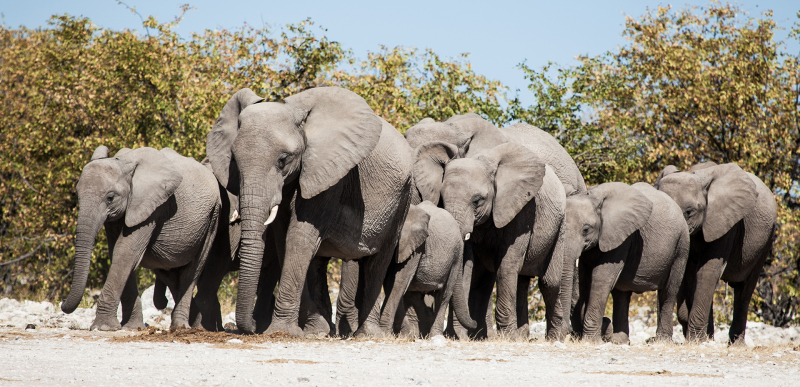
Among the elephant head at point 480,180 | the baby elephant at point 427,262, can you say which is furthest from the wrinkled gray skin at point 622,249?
the baby elephant at point 427,262

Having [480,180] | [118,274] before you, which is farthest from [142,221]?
[480,180]

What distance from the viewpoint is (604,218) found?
1294 cm

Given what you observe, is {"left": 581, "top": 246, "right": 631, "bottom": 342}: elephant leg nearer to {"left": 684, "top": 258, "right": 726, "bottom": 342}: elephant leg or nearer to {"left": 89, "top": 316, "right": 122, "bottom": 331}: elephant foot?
{"left": 684, "top": 258, "right": 726, "bottom": 342}: elephant leg

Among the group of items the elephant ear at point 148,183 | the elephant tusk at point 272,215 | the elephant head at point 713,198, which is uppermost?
the elephant head at point 713,198

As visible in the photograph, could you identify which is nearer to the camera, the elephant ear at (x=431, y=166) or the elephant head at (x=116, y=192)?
Result: the elephant head at (x=116, y=192)

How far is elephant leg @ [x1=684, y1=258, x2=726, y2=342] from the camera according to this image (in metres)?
14.3

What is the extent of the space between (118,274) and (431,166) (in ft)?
12.1

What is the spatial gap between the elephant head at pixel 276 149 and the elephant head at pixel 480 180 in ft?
6.09

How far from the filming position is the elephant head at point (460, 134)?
39.0 ft

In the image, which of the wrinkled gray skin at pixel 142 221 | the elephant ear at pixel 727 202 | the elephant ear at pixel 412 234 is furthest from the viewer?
the elephant ear at pixel 727 202

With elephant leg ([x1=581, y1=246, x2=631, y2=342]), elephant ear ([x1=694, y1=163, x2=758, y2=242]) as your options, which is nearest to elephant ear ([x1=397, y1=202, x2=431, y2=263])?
elephant leg ([x1=581, y1=246, x2=631, y2=342])

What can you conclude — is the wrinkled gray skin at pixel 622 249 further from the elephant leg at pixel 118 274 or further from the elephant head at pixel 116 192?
the elephant leg at pixel 118 274

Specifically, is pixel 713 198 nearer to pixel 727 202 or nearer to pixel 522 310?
pixel 727 202

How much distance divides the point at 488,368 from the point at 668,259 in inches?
296
